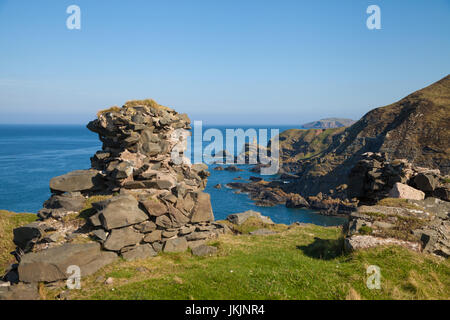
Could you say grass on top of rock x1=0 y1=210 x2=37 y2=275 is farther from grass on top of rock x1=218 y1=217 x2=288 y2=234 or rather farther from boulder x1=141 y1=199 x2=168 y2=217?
grass on top of rock x1=218 y1=217 x2=288 y2=234

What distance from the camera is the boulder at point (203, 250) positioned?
43.7 ft

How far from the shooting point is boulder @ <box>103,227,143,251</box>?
467 inches

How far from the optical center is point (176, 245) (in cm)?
1386

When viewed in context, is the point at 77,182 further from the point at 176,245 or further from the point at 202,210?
the point at 202,210

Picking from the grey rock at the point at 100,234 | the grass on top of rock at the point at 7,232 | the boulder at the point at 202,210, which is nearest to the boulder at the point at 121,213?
the grey rock at the point at 100,234

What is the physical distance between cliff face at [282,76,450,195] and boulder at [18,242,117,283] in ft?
234

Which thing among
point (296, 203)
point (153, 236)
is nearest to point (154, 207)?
point (153, 236)

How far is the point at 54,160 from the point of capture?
118m

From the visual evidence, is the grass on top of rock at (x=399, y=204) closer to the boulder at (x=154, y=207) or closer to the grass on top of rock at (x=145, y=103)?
the boulder at (x=154, y=207)

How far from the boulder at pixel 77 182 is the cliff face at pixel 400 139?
228 ft

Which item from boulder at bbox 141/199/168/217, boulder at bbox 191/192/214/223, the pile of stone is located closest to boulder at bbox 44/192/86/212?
boulder at bbox 141/199/168/217
